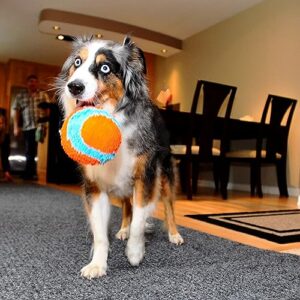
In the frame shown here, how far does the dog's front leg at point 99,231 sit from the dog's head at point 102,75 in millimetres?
323

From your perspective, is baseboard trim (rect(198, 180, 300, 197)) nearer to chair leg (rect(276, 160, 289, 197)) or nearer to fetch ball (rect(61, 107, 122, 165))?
chair leg (rect(276, 160, 289, 197))

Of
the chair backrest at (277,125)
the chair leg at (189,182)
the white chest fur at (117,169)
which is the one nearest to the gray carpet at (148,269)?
the white chest fur at (117,169)

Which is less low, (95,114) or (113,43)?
(113,43)

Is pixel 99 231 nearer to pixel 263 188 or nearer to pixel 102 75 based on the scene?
pixel 102 75

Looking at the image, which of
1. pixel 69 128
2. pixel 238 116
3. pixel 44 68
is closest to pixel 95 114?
pixel 69 128

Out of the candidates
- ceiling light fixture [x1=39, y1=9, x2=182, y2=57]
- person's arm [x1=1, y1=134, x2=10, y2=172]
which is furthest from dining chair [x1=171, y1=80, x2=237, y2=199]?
person's arm [x1=1, y1=134, x2=10, y2=172]

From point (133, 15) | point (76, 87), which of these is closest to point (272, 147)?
point (133, 15)

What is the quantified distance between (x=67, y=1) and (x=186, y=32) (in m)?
2.25

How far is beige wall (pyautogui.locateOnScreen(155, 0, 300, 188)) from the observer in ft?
15.5

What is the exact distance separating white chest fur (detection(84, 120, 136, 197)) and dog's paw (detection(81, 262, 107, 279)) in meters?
0.28

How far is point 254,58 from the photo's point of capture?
5398mm

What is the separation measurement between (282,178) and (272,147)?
440mm

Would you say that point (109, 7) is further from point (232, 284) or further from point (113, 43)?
point (232, 284)

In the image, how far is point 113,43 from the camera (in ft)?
4.17
